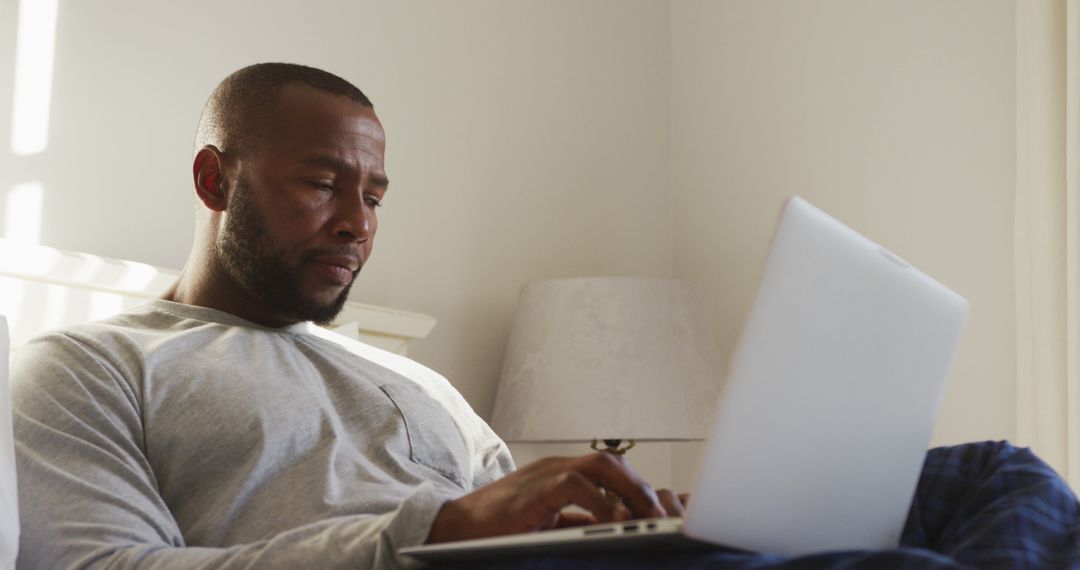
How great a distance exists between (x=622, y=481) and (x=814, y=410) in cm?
15

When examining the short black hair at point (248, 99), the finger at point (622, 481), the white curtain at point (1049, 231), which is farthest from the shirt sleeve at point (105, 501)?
the white curtain at point (1049, 231)

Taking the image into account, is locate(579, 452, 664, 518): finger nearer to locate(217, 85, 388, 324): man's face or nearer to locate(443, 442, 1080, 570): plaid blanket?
locate(443, 442, 1080, 570): plaid blanket

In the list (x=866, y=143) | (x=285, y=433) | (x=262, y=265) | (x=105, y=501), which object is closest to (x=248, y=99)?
(x=262, y=265)

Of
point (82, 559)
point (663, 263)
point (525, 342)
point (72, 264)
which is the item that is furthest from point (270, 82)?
point (663, 263)

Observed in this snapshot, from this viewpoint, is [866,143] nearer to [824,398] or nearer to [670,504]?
[670,504]

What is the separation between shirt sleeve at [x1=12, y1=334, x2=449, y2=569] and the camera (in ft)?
2.83

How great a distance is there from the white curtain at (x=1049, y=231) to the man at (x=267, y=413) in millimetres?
1107

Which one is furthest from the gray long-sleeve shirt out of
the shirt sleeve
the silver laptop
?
the silver laptop

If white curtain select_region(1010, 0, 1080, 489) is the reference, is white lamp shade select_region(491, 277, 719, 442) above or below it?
below

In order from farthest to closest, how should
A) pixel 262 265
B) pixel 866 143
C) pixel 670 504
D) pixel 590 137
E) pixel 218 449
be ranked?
1. pixel 590 137
2. pixel 866 143
3. pixel 262 265
4. pixel 218 449
5. pixel 670 504

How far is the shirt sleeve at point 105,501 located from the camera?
2.83 feet

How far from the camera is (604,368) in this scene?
221cm

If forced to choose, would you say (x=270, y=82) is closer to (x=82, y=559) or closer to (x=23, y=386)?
(x=23, y=386)

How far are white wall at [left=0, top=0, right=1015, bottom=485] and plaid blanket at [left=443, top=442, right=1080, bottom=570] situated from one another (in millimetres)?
1290
